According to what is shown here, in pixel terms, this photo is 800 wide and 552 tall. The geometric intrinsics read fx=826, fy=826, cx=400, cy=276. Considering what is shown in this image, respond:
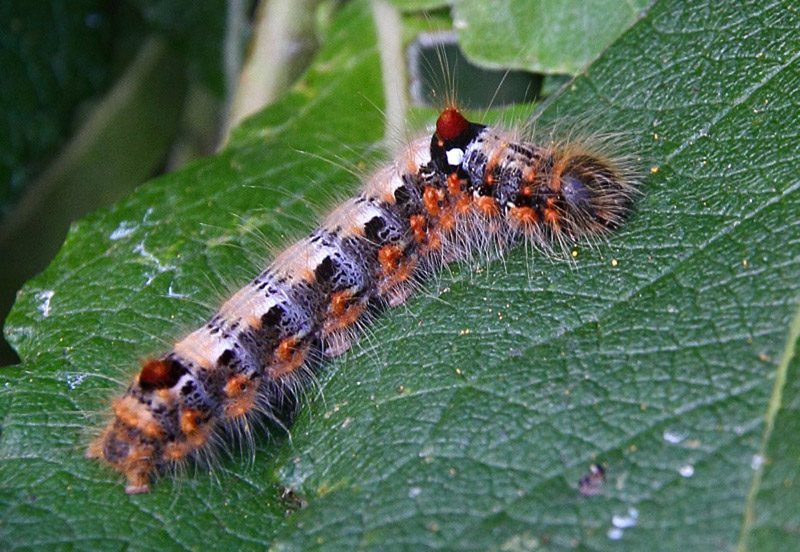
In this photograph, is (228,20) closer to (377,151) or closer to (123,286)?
(377,151)

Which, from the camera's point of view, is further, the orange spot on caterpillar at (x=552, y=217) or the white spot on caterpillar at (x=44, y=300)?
the white spot on caterpillar at (x=44, y=300)

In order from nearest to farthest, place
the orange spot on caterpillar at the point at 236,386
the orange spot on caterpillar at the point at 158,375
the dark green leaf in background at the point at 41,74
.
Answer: the orange spot on caterpillar at the point at 158,375, the orange spot on caterpillar at the point at 236,386, the dark green leaf in background at the point at 41,74

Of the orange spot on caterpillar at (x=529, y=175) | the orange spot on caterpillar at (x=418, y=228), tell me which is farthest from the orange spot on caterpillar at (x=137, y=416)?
the orange spot on caterpillar at (x=529, y=175)

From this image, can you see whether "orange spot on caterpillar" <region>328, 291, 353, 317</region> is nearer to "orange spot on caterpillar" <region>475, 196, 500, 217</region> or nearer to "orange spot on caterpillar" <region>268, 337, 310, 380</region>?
"orange spot on caterpillar" <region>268, 337, 310, 380</region>

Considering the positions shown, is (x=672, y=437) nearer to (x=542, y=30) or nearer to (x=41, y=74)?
(x=542, y=30)

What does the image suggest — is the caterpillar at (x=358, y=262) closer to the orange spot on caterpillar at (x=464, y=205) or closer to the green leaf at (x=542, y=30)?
the orange spot on caterpillar at (x=464, y=205)

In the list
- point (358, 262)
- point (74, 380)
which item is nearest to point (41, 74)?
point (74, 380)

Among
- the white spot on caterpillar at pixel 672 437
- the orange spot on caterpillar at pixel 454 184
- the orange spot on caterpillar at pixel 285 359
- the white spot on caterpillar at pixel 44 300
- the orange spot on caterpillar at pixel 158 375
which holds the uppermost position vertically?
the orange spot on caterpillar at pixel 454 184
